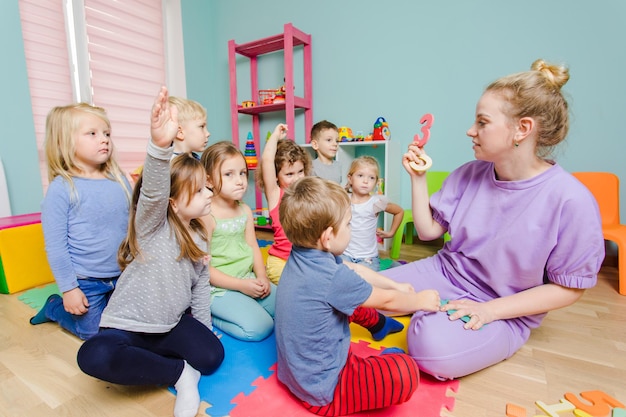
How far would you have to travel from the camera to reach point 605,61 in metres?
2.19

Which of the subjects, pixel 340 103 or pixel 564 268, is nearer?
pixel 564 268

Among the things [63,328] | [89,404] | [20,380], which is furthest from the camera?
[63,328]

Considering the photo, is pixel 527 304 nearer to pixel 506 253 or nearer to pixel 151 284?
pixel 506 253

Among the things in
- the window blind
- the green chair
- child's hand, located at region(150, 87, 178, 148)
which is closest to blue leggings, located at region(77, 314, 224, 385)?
child's hand, located at region(150, 87, 178, 148)

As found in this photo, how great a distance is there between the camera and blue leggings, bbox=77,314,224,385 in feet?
3.18

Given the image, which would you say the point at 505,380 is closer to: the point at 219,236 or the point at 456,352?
the point at 456,352

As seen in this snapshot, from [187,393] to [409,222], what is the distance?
2.21 metres

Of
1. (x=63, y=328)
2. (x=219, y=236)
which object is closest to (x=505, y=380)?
(x=219, y=236)

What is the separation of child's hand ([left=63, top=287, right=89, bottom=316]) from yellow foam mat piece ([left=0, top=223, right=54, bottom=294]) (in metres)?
0.84

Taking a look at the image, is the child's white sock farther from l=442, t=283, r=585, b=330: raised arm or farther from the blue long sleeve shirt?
l=442, t=283, r=585, b=330: raised arm

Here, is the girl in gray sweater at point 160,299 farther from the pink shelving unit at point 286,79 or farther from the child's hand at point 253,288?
the pink shelving unit at point 286,79

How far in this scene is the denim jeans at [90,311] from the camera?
1.38 meters

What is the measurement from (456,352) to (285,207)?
2.21ft

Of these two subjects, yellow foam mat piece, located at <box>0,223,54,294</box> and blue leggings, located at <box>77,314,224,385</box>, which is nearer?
blue leggings, located at <box>77,314,224,385</box>
